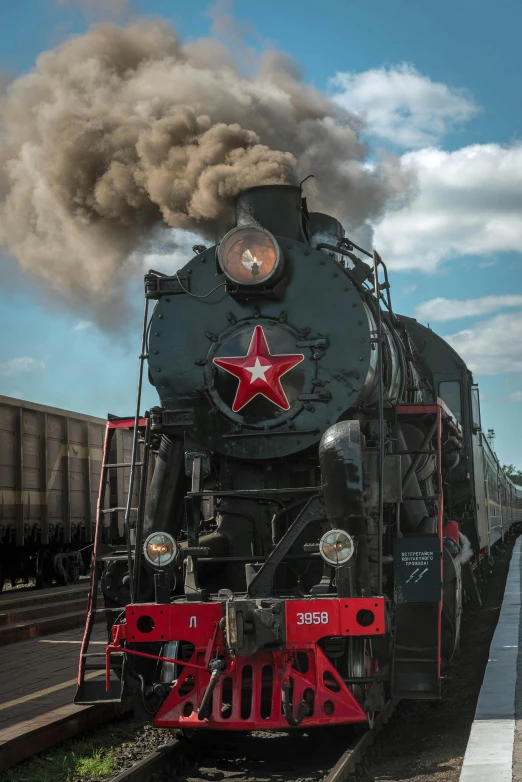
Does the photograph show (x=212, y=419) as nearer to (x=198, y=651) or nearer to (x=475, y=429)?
(x=198, y=651)

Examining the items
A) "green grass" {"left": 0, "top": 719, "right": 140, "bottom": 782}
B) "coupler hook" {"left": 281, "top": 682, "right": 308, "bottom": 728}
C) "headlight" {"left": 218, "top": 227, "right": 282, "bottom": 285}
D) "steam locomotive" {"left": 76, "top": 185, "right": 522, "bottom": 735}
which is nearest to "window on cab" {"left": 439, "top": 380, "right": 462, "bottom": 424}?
"steam locomotive" {"left": 76, "top": 185, "right": 522, "bottom": 735}

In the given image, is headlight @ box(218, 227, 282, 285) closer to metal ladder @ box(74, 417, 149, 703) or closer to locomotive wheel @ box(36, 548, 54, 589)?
metal ladder @ box(74, 417, 149, 703)

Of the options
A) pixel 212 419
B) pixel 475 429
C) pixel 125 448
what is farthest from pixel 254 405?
pixel 125 448

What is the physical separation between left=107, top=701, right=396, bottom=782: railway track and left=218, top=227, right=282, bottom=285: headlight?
304 centimetres

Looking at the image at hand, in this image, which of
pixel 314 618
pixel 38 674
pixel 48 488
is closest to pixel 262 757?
pixel 314 618

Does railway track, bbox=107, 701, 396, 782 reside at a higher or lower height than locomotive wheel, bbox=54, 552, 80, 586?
lower

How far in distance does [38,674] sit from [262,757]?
3.07 metres

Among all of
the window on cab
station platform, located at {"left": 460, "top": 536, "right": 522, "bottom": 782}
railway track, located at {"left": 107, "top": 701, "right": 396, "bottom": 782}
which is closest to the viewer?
station platform, located at {"left": 460, "top": 536, "right": 522, "bottom": 782}

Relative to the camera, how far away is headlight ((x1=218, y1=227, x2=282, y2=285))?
6.50 meters

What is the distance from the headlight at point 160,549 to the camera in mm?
6035

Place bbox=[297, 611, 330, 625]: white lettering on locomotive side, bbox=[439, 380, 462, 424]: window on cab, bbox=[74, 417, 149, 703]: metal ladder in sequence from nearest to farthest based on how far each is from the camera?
bbox=[297, 611, 330, 625]: white lettering on locomotive side
bbox=[74, 417, 149, 703]: metal ladder
bbox=[439, 380, 462, 424]: window on cab

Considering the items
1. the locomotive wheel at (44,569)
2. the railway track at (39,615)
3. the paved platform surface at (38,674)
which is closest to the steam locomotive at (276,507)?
the paved platform surface at (38,674)

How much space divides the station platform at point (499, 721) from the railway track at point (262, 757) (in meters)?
0.66

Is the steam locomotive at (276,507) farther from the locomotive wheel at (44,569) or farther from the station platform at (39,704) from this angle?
the locomotive wheel at (44,569)
